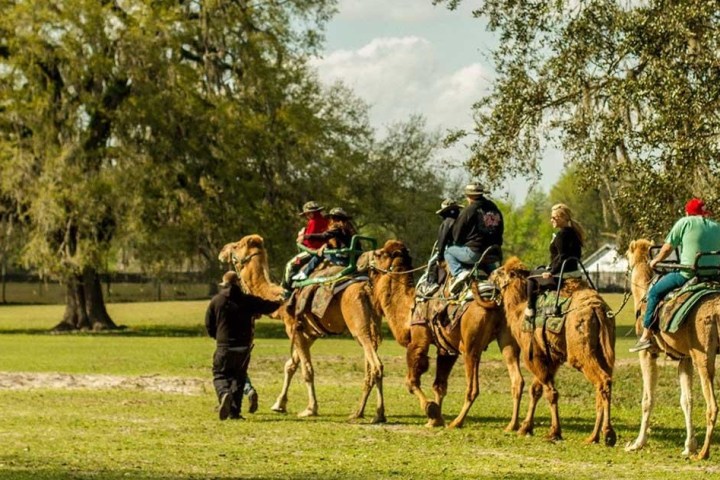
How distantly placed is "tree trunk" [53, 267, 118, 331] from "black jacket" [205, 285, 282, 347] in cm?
3058

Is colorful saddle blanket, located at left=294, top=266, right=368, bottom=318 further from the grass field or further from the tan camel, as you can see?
the grass field

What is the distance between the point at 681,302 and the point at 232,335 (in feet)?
22.5

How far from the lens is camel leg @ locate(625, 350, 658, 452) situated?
49.0ft

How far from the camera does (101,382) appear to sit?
25234 mm

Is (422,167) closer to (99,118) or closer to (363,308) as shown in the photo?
(99,118)

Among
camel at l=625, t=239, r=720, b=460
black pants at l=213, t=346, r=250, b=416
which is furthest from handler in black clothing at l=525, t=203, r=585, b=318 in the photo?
black pants at l=213, t=346, r=250, b=416

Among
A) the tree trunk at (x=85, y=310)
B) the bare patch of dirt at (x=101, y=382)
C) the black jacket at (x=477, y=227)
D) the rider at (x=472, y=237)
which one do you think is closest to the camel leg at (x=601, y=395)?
the rider at (x=472, y=237)

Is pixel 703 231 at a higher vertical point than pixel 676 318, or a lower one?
higher

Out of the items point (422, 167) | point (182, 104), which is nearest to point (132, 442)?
point (182, 104)

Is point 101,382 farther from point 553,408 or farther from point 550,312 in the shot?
point 550,312

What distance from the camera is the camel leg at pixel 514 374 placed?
55.5 feet

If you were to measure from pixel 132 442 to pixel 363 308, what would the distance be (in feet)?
14.3

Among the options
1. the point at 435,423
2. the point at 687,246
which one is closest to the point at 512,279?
the point at 435,423

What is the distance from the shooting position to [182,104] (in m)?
45.7
